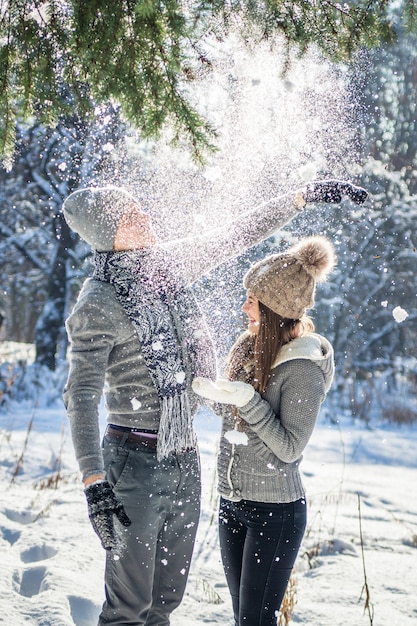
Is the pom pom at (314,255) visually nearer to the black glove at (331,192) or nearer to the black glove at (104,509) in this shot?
the black glove at (331,192)

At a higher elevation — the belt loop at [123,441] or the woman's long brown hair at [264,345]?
the woman's long brown hair at [264,345]

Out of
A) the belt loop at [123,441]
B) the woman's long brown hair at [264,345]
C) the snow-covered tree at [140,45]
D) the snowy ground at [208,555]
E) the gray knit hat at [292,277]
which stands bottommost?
the snowy ground at [208,555]

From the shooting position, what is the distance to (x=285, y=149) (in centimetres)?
891

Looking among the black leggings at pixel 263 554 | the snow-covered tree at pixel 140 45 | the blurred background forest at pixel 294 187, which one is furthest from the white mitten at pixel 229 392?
the blurred background forest at pixel 294 187

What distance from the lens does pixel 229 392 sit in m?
2.23

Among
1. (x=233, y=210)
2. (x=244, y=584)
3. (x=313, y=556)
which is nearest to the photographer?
(x=244, y=584)

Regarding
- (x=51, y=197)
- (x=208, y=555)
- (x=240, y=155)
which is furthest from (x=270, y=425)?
(x=51, y=197)

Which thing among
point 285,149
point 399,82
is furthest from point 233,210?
point 399,82

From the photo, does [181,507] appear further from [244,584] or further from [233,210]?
[233,210]

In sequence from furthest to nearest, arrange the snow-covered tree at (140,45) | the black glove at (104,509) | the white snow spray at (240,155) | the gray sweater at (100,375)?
the white snow spray at (240,155) < the snow-covered tree at (140,45) < the gray sweater at (100,375) < the black glove at (104,509)

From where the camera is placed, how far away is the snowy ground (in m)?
3.10

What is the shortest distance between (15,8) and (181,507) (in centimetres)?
220

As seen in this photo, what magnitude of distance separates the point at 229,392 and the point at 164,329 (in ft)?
1.13

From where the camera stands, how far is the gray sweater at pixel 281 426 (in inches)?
88.0
